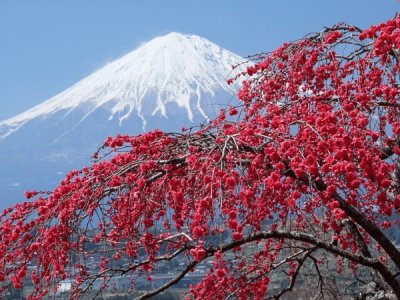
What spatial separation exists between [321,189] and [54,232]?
250 cm

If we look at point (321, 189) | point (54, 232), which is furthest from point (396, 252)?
point (54, 232)

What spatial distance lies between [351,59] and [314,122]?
3.01 m

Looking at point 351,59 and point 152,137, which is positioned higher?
point 351,59

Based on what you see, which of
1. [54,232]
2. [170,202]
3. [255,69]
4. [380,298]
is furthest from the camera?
[255,69]

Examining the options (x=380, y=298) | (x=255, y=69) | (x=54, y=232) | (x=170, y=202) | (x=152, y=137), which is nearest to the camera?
(x=54, y=232)

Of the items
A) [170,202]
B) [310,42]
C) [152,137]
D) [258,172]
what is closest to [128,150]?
[152,137]

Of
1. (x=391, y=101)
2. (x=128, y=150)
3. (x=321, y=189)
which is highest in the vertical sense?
(x=128, y=150)

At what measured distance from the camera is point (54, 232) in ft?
17.4

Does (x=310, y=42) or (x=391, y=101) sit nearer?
(x=391, y=101)

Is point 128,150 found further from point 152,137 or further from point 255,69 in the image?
point 255,69

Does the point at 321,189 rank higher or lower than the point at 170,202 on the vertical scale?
lower

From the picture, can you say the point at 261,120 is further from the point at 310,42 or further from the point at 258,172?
the point at 310,42

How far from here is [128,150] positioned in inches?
236

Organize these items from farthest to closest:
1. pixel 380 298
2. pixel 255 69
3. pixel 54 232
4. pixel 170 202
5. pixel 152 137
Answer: pixel 255 69, pixel 380 298, pixel 170 202, pixel 152 137, pixel 54 232
